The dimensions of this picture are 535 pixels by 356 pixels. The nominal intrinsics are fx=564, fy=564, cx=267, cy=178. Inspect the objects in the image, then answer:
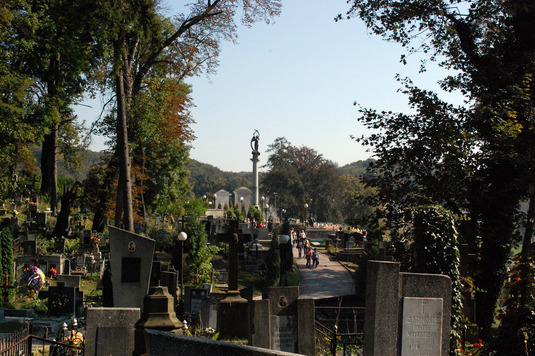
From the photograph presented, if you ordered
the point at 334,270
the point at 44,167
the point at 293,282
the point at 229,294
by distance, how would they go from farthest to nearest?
the point at 44,167, the point at 334,270, the point at 293,282, the point at 229,294

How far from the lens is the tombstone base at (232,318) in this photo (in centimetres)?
1327

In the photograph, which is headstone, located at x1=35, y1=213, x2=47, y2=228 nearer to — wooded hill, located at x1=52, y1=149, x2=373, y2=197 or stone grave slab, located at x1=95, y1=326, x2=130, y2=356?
stone grave slab, located at x1=95, y1=326, x2=130, y2=356

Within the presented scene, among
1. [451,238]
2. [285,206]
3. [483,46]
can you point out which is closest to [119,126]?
[483,46]

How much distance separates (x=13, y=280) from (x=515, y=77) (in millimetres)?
15072

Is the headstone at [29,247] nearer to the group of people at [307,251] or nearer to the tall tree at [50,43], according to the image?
the tall tree at [50,43]

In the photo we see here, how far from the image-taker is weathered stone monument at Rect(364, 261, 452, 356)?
6336 millimetres

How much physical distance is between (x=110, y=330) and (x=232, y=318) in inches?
227

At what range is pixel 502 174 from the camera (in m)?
13.8

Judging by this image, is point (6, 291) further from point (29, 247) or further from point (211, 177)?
point (211, 177)

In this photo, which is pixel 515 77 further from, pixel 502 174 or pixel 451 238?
pixel 451 238

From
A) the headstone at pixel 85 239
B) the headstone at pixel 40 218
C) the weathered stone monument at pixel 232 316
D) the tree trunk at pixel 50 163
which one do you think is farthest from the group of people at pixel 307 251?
the weathered stone monument at pixel 232 316

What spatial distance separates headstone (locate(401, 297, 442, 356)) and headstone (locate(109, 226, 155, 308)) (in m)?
5.22

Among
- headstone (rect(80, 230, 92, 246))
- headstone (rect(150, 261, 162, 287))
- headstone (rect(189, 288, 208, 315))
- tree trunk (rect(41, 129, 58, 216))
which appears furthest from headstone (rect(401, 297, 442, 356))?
tree trunk (rect(41, 129, 58, 216))

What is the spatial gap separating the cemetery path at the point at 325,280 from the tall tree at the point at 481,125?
1064 cm
